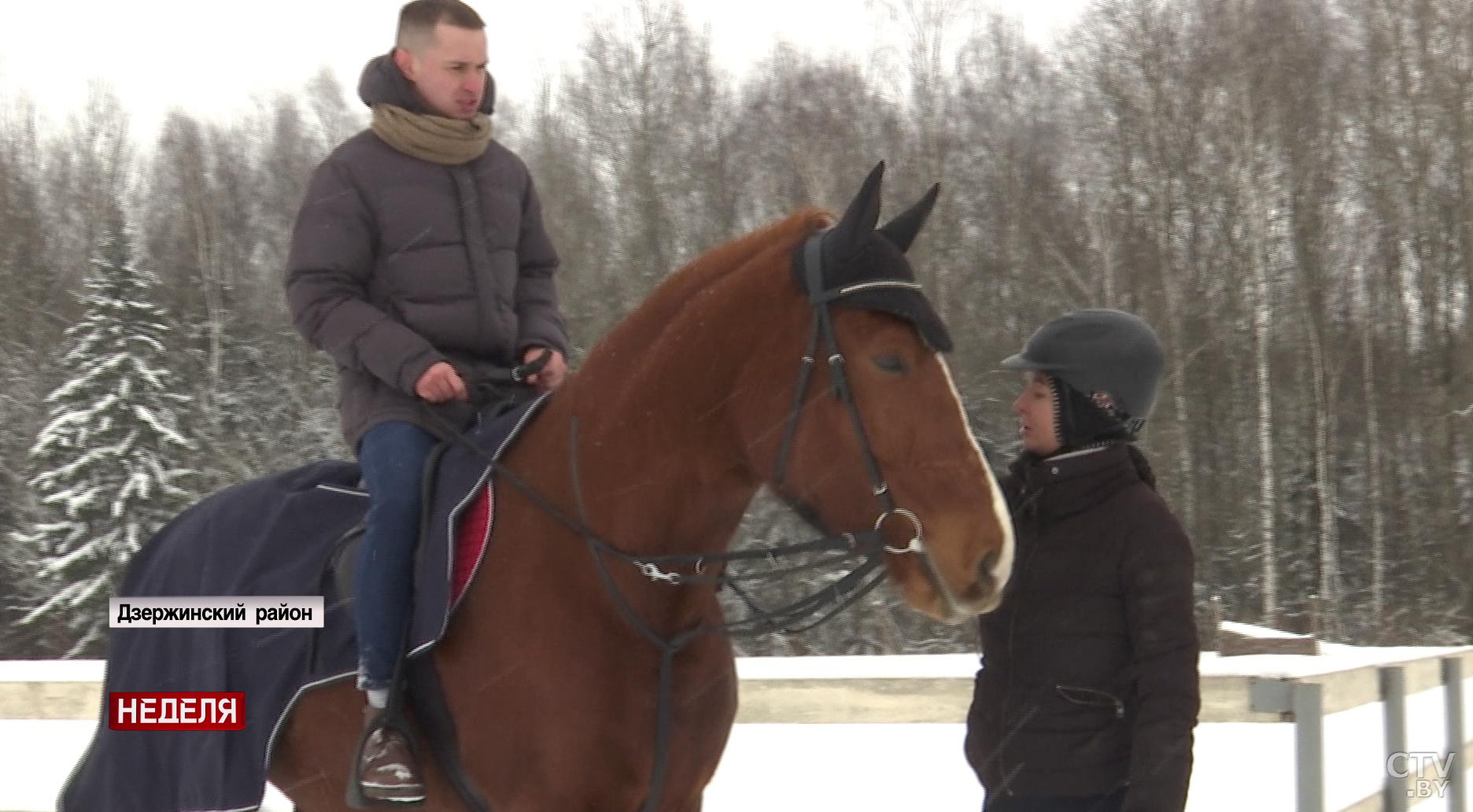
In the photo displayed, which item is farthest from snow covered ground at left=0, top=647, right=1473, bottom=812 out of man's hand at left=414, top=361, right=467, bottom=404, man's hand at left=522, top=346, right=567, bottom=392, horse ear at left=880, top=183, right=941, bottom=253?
man's hand at left=414, top=361, right=467, bottom=404

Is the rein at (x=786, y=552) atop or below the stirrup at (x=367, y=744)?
atop

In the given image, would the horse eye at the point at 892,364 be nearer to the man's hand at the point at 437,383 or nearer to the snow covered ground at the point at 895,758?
the man's hand at the point at 437,383

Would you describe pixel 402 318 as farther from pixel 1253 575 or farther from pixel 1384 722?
pixel 1253 575

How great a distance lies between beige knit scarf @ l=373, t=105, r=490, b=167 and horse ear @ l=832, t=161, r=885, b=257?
4.03 ft

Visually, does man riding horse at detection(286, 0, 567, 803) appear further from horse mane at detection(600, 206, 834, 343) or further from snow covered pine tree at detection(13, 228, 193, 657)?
snow covered pine tree at detection(13, 228, 193, 657)

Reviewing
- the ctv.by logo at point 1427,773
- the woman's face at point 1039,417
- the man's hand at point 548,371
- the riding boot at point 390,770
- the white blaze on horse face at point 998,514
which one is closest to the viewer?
the white blaze on horse face at point 998,514

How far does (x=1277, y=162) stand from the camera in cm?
2492

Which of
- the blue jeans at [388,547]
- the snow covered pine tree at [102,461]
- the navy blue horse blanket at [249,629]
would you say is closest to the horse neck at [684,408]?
the navy blue horse blanket at [249,629]

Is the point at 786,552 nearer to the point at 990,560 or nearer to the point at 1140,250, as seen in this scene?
the point at 990,560

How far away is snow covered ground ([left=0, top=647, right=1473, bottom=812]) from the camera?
24.0ft

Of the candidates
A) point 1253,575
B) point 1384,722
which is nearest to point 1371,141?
point 1253,575

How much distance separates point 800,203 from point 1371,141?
9.68 meters

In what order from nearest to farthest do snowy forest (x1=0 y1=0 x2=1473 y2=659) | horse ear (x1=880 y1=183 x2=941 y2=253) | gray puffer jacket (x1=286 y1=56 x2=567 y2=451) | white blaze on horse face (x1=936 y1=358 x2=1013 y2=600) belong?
white blaze on horse face (x1=936 y1=358 x2=1013 y2=600), horse ear (x1=880 y1=183 x2=941 y2=253), gray puffer jacket (x1=286 y1=56 x2=567 y2=451), snowy forest (x1=0 y1=0 x2=1473 y2=659)

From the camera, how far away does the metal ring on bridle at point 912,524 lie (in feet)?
9.42
